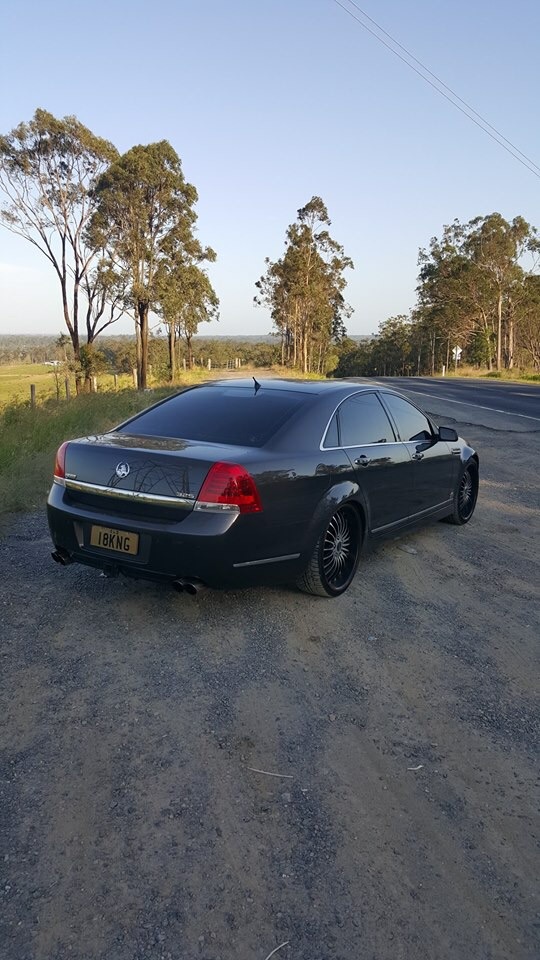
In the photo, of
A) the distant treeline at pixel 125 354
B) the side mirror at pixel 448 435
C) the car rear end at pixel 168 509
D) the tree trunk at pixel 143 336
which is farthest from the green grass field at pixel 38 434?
the distant treeline at pixel 125 354

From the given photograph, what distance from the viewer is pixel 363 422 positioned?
5.07 metres

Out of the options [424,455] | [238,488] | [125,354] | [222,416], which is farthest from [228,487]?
[125,354]

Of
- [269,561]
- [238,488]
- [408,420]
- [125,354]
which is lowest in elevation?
[269,561]

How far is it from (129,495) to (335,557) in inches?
60.2

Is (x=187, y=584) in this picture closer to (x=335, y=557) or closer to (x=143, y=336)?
(x=335, y=557)

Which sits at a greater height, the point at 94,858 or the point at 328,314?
the point at 328,314

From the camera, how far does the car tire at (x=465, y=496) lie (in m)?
6.50

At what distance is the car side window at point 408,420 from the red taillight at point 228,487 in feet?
7.22

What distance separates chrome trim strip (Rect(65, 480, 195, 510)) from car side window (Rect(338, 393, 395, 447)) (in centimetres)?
141

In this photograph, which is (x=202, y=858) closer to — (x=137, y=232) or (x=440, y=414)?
(x=440, y=414)

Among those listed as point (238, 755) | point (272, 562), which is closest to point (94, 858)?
point (238, 755)

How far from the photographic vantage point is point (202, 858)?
223 cm

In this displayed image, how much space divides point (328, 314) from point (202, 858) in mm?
59758

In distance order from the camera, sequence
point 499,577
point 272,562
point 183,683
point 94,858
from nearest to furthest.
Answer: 1. point 94,858
2. point 183,683
3. point 272,562
4. point 499,577
